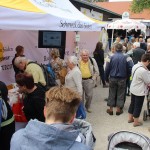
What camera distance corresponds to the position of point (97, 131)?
19.9ft

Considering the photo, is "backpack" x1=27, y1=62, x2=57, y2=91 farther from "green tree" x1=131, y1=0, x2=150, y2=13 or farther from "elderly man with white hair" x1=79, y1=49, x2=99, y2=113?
"green tree" x1=131, y1=0, x2=150, y2=13

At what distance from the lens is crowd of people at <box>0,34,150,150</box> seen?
179 centimetres

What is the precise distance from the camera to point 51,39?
7406 mm

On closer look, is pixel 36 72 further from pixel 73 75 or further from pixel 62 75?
pixel 62 75

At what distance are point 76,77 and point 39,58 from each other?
313 cm

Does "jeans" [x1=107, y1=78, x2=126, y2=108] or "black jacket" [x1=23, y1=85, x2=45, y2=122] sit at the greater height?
"black jacket" [x1=23, y1=85, x2=45, y2=122]

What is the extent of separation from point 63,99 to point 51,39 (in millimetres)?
5611

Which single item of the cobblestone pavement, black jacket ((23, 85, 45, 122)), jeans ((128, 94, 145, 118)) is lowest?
the cobblestone pavement

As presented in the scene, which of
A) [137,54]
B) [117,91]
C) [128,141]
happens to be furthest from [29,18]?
[137,54]

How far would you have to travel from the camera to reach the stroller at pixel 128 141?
131 inches

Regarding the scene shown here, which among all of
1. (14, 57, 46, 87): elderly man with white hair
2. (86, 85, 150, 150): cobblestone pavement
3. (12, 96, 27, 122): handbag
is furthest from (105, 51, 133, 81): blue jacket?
(12, 96, 27, 122): handbag

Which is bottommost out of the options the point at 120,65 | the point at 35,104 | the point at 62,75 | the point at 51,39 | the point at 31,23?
the point at 35,104

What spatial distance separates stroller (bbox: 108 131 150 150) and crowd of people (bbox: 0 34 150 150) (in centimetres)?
82

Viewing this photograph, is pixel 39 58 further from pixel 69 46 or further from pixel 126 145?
pixel 126 145
